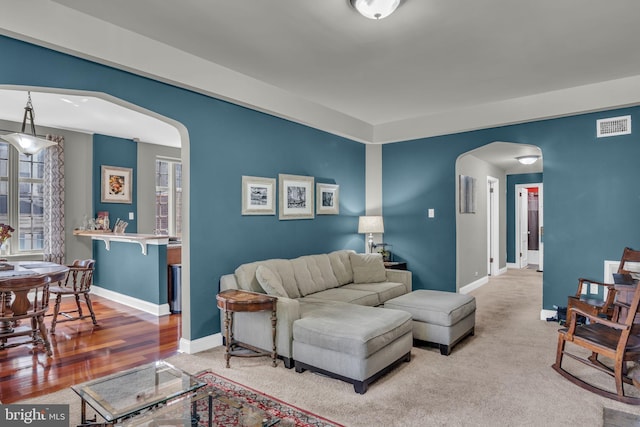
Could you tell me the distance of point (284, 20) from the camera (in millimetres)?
2797

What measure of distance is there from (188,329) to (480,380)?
104 inches

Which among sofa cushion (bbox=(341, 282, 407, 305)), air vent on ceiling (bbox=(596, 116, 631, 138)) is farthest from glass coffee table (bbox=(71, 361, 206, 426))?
air vent on ceiling (bbox=(596, 116, 631, 138))

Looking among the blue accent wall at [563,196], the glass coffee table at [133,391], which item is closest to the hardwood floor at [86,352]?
the glass coffee table at [133,391]

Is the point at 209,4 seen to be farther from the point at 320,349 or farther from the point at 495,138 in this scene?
the point at 495,138

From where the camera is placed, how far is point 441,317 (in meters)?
3.48

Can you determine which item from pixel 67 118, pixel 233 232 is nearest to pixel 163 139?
pixel 67 118

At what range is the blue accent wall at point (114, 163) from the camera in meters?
6.41

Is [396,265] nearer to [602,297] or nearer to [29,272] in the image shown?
[602,297]

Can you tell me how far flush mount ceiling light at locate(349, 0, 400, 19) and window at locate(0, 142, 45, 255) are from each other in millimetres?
5894

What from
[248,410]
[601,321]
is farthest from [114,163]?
[601,321]

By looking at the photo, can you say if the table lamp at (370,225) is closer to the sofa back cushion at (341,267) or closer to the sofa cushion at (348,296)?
the sofa back cushion at (341,267)

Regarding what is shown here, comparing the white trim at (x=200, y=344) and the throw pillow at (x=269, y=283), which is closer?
the throw pillow at (x=269, y=283)

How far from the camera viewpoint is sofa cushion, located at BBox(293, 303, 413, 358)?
8.91 ft

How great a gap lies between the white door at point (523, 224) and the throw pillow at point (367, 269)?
19.1 feet
